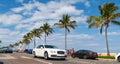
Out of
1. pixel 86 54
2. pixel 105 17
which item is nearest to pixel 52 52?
pixel 86 54

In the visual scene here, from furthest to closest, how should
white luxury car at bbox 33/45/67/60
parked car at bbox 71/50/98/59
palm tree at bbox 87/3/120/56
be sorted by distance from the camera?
1. palm tree at bbox 87/3/120/56
2. parked car at bbox 71/50/98/59
3. white luxury car at bbox 33/45/67/60

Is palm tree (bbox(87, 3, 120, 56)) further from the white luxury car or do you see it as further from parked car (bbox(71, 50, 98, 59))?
the white luxury car


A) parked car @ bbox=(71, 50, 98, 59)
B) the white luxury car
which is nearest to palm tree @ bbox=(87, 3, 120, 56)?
parked car @ bbox=(71, 50, 98, 59)

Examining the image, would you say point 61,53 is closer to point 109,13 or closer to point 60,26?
point 109,13

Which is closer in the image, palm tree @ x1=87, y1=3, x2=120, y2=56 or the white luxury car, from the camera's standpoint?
the white luxury car

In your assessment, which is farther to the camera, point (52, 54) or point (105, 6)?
point (105, 6)

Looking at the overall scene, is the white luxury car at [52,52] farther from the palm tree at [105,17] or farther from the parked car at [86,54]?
the palm tree at [105,17]

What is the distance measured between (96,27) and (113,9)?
441 cm

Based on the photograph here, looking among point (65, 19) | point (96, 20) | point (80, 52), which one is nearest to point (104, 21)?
point (96, 20)

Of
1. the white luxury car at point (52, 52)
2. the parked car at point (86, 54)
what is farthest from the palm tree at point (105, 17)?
the white luxury car at point (52, 52)

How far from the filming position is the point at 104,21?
51.5m

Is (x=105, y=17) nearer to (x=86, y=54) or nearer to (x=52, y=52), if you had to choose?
(x=86, y=54)

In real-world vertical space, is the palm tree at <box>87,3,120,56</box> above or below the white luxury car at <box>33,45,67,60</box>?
above

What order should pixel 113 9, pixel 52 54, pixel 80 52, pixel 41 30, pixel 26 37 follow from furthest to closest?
1. pixel 26 37
2. pixel 41 30
3. pixel 113 9
4. pixel 80 52
5. pixel 52 54
